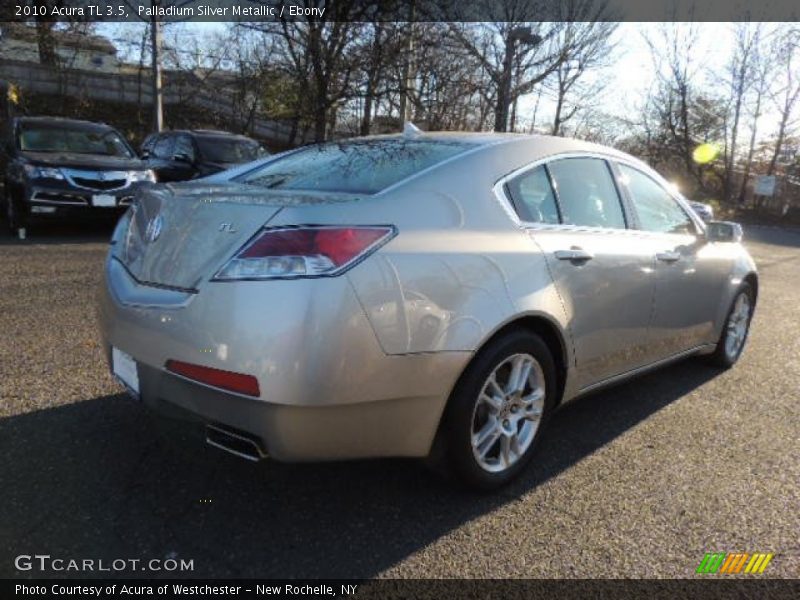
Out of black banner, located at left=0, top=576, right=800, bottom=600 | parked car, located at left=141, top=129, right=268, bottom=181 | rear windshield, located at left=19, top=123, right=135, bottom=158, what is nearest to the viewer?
black banner, located at left=0, top=576, right=800, bottom=600

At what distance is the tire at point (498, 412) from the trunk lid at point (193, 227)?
2.84 ft

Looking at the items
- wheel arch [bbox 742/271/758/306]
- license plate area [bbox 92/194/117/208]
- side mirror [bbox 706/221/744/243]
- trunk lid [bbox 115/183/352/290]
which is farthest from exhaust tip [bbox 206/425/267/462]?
license plate area [bbox 92/194/117/208]

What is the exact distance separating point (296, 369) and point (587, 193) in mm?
1950

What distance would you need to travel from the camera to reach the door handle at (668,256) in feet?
11.8

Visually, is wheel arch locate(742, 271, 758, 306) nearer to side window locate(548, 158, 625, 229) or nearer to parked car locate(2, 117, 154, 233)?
side window locate(548, 158, 625, 229)

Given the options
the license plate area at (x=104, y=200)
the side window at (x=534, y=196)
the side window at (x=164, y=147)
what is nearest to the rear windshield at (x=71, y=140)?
the license plate area at (x=104, y=200)

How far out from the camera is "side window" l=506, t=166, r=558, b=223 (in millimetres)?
2840

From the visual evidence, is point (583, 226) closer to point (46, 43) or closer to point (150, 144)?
point (150, 144)

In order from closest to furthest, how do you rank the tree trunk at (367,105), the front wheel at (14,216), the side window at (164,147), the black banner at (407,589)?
the black banner at (407,589) < the front wheel at (14,216) < the side window at (164,147) < the tree trunk at (367,105)

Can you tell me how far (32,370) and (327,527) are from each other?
2.36 m

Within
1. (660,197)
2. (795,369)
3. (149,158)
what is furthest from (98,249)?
(795,369)

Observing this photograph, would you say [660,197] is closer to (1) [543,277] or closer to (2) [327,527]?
(1) [543,277]

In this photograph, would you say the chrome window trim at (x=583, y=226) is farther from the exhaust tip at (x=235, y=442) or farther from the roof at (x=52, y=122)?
the roof at (x=52, y=122)

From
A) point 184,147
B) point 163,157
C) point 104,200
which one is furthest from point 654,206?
point 163,157
